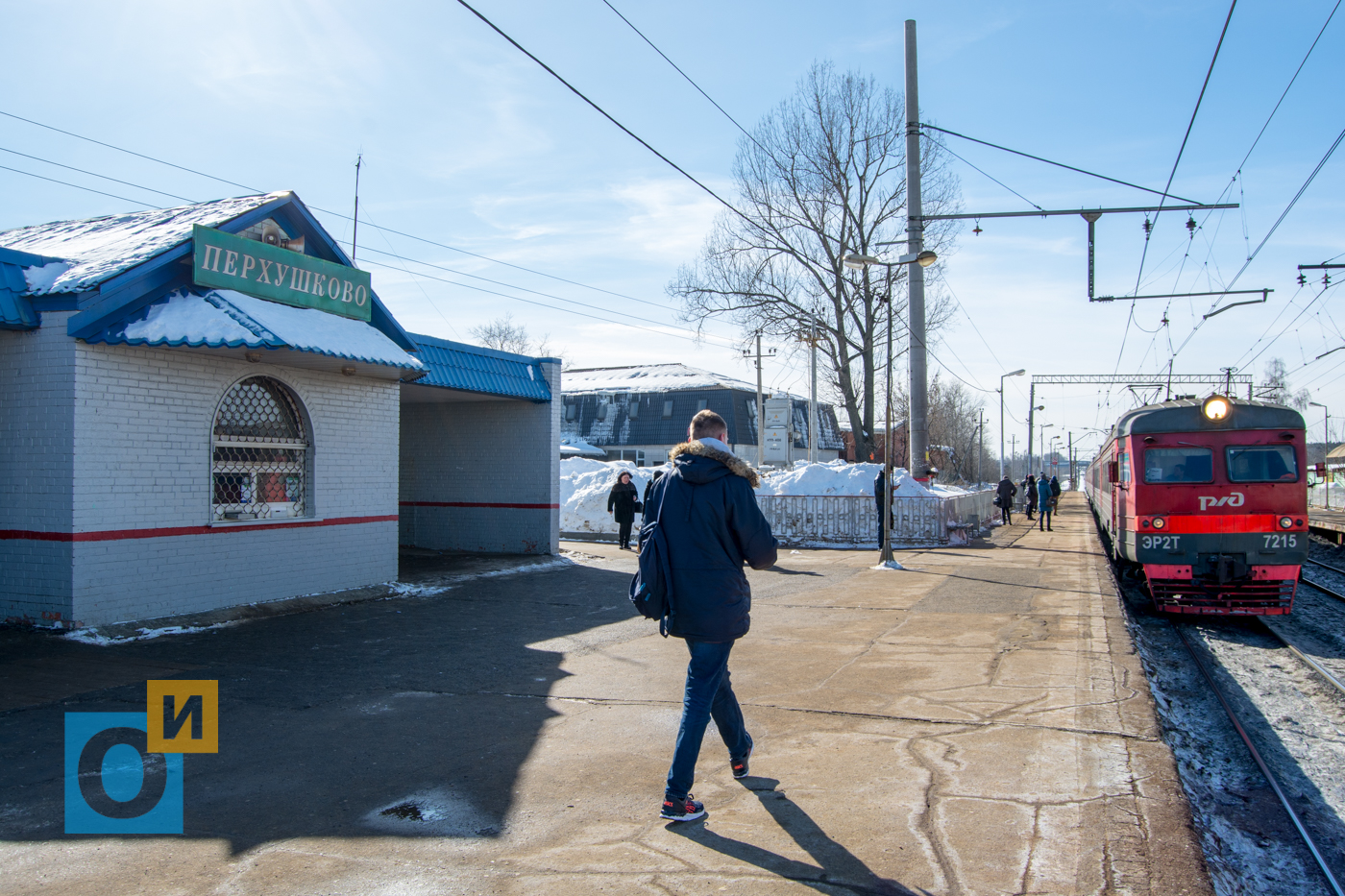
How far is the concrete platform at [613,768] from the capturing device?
362 centimetres

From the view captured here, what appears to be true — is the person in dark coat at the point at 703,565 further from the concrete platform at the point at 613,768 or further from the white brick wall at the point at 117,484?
the white brick wall at the point at 117,484

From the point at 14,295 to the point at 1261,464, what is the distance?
14.2 meters

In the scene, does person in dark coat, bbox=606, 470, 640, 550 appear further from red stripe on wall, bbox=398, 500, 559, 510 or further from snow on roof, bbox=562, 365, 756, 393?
snow on roof, bbox=562, 365, 756, 393

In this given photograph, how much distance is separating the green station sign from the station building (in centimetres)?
2

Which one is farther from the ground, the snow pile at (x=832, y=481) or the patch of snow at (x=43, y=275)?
the patch of snow at (x=43, y=275)

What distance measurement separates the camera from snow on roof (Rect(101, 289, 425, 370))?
27.9 ft

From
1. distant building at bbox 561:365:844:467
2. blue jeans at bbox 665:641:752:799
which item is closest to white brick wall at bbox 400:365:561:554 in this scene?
blue jeans at bbox 665:641:752:799

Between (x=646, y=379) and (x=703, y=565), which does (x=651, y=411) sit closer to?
(x=646, y=379)

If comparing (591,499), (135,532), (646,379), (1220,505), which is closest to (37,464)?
(135,532)

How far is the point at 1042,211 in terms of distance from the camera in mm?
15328

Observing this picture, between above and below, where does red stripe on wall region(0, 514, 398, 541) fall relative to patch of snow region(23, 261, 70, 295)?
below

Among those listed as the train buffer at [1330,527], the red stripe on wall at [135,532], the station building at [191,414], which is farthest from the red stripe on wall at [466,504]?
the train buffer at [1330,527]

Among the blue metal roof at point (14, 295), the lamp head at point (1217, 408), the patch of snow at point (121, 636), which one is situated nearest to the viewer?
the patch of snow at point (121, 636)

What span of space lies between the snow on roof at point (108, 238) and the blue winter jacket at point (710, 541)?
7164 mm
